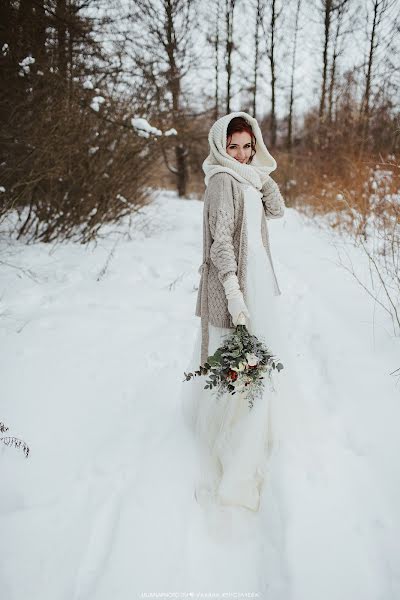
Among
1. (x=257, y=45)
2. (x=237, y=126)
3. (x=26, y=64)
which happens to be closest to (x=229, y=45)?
(x=257, y=45)

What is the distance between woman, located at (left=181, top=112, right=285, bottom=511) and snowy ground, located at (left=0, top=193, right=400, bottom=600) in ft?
0.57

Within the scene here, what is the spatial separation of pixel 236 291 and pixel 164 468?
1.22 metres

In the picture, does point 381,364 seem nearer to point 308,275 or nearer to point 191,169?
point 308,275

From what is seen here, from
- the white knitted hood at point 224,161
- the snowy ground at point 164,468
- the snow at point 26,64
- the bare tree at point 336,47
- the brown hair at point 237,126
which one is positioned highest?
the bare tree at point 336,47

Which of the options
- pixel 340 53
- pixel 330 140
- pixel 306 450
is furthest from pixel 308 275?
pixel 340 53

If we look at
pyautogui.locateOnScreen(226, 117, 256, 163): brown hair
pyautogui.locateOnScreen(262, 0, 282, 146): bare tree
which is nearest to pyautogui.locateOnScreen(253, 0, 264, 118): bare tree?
pyautogui.locateOnScreen(262, 0, 282, 146): bare tree

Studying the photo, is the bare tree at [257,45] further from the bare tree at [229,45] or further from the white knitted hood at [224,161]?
the white knitted hood at [224,161]

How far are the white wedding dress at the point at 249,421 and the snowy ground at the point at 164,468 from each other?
11 cm

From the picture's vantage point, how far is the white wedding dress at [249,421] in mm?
1896

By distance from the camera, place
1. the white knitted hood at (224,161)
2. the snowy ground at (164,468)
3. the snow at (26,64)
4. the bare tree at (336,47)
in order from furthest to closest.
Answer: the bare tree at (336,47), the snow at (26,64), the white knitted hood at (224,161), the snowy ground at (164,468)

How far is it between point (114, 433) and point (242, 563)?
116 cm

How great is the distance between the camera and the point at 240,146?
197 cm

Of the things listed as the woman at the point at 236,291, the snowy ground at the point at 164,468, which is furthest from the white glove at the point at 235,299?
the snowy ground at the point at 164,468

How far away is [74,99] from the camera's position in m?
5.54
